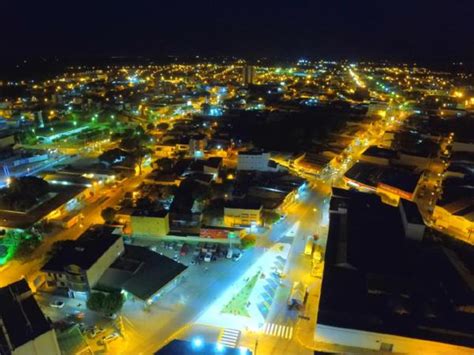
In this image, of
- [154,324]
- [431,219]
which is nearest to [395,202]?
[431,219]

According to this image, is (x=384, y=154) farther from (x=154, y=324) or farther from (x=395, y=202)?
(x=154, y=324)

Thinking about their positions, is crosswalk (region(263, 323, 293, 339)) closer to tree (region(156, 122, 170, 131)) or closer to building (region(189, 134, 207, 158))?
building (region(189, 134, 207, 158))

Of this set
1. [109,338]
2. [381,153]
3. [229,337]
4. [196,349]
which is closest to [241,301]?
[229,337]

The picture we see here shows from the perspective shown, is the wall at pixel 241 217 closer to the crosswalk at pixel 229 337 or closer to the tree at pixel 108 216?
the tree at pixel 108 216

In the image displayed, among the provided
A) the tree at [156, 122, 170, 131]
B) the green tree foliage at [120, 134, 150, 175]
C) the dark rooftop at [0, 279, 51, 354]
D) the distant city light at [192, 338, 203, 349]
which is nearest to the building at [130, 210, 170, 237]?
the dark rooftop at [0, 279, 51, 354]

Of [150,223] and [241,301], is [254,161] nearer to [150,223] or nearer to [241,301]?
[150,223]

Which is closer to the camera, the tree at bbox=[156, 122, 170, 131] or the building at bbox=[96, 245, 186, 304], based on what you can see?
the building at bbox=[96, 245, 186, 304]

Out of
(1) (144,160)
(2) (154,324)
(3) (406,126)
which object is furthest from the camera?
(3) (406,126)
